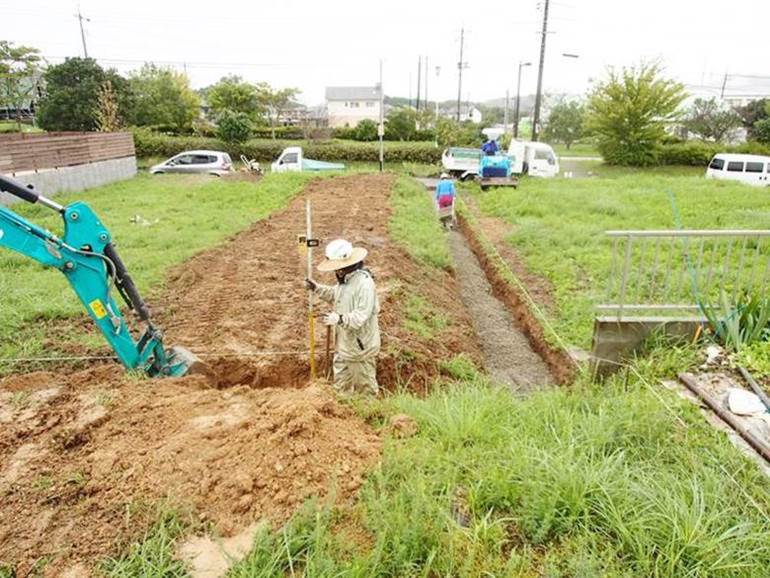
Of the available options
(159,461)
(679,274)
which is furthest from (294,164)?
(159,461)

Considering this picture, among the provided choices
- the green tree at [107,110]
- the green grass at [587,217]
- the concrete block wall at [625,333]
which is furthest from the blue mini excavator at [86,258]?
the green tree at [107,110]

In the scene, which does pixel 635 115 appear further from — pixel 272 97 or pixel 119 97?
pixel 119 97

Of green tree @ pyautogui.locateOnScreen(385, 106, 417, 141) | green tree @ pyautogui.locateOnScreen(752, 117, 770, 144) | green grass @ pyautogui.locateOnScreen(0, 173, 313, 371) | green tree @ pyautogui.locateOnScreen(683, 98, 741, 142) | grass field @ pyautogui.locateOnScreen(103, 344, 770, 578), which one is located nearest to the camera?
grass field @ pyautogui.locateOnScreen(103, 344, 770, 578)

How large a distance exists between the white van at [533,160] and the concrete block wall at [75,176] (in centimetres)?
1550

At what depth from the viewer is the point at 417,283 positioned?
8688 millimetres

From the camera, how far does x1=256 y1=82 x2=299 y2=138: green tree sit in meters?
37.4

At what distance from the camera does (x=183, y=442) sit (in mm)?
3467

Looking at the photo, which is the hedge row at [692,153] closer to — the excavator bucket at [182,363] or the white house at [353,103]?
the excavator bucket at [182,363]

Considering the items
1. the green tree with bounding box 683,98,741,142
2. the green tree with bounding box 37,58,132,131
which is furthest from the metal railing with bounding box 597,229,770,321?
the green tree with bounding box 683,98,741,142

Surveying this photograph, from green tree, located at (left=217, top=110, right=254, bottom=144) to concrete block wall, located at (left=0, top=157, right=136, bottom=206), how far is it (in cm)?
784

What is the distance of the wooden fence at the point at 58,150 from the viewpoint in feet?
49.0

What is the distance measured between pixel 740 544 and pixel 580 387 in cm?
250

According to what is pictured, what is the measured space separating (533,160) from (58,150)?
17.4 meters

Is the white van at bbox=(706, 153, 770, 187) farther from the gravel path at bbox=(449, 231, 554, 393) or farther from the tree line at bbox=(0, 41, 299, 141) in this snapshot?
the tree line at bbox=(0, 41, 299, 141)
